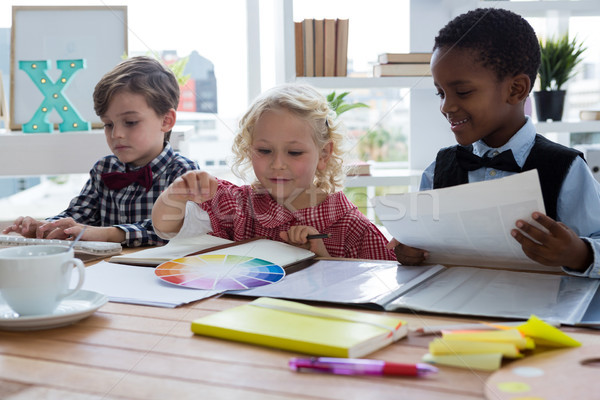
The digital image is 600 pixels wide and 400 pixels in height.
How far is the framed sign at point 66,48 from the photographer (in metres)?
2.57

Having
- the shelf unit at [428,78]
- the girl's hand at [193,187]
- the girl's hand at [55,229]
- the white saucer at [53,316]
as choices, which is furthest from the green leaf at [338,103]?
the white saucer at [53,316]

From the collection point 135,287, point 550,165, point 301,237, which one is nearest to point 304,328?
point 135,287

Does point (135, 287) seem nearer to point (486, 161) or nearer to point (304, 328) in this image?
point (304, 328)

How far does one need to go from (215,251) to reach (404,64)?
67.0 inches

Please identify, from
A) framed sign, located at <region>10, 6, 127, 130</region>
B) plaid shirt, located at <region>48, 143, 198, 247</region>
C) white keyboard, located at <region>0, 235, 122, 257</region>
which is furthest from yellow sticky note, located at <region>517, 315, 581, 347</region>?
framed sign, located at <region>10, 6, 127, 130</region>

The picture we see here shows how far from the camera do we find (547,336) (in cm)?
54

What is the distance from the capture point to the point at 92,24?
259 cm

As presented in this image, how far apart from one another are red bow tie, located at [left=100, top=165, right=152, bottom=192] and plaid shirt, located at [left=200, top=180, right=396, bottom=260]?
11.2 inches

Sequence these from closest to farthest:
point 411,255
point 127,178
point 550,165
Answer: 1. point 411,255
2. point 550,165
3. point 127,178

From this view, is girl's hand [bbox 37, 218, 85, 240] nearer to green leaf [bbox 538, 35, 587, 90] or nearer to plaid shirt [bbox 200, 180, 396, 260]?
plaid shirt [bbox 200, 180, 396, 260]

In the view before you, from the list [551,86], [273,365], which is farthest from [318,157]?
[551,86]

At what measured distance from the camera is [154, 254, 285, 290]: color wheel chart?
31.9 inches

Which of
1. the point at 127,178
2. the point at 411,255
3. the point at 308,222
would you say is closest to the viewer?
the point at 411,255

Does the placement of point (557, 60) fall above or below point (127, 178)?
above
